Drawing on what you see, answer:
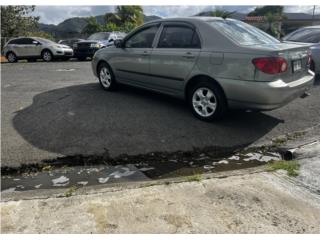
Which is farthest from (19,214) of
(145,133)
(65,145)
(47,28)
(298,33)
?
(47,28)

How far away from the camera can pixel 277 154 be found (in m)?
4.06

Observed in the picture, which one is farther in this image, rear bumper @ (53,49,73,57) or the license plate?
rear bumper @ (53,49,73,57)

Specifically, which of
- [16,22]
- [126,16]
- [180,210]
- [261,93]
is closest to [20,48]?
[16,22]

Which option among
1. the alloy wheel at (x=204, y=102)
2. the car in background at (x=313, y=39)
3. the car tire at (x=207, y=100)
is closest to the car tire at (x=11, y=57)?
the car in background at (x=313, y=39)

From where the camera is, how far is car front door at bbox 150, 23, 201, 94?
489 cm

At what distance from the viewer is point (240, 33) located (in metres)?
4.78

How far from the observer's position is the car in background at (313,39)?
7801 mm

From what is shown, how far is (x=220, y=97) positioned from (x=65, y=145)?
2308 mm

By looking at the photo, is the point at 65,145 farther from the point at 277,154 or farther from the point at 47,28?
the point at 47,28

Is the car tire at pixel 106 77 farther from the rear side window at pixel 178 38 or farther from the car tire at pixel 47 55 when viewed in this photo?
the car tire at pixel 47 55

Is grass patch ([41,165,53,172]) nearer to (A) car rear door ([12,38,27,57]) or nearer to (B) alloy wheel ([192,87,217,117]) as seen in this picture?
(B) alloy wheel ([192,87,217,117])

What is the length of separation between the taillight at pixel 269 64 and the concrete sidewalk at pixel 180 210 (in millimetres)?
1657

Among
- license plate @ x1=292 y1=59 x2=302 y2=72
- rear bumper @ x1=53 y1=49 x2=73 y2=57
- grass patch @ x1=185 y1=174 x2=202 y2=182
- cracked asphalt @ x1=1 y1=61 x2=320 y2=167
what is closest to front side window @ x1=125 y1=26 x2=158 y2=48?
cracked asphalt @ x1=1 y1=61 x2=320 y2=167

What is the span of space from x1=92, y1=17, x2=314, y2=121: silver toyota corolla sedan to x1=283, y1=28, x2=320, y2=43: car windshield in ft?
12.4
